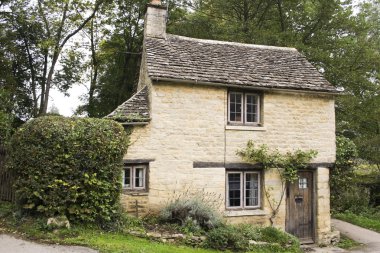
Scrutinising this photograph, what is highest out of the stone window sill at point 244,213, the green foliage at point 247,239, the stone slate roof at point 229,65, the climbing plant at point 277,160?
the stone slate roof at point 229,65

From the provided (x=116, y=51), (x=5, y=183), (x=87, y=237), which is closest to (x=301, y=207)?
(x=87, y=237)

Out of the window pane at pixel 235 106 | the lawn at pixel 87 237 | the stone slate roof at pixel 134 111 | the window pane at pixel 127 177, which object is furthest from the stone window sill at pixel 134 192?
the window pane at pixel 235 106

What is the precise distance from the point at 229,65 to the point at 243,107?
2000 millimetres

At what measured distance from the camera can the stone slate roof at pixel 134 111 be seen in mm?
11984

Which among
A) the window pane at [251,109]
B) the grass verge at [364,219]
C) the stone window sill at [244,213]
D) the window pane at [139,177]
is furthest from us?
the grass verge at [364,219]

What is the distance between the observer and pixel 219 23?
86.8ft

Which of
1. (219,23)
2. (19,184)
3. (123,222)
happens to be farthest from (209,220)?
(219,23)

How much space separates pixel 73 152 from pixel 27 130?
1.48m

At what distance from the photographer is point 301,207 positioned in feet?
47.4

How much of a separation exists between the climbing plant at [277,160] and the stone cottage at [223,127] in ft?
0.73

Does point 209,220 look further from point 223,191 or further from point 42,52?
point 42,52

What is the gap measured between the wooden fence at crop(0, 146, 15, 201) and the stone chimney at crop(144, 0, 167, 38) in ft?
24.7

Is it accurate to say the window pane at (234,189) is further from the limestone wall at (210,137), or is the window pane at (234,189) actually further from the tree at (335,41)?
the tree at (335,41)

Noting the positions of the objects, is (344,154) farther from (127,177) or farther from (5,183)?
(5,183)
